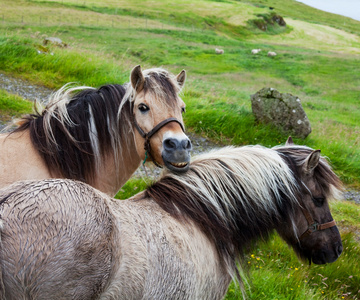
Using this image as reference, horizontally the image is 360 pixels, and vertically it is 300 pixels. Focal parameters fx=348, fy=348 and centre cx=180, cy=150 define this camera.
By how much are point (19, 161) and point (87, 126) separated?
801 mm

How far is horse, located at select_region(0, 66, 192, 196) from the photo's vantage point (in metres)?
3.50

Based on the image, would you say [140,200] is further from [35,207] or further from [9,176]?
[9,176]

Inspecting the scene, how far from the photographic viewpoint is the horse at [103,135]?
3.50 m

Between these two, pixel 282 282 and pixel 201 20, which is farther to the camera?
pixel 201 20

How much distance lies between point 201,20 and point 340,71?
33.4 metres

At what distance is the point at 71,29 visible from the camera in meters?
34.0

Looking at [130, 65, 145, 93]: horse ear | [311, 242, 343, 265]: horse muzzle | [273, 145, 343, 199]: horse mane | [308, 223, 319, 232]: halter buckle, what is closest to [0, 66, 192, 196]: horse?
[130, 65, 145, 93]: horse ear

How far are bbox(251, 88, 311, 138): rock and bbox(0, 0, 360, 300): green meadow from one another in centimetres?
24

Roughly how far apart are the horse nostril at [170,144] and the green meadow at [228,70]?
4.10 feet

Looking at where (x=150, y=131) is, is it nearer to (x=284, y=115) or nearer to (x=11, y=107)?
(x=11, y=107)

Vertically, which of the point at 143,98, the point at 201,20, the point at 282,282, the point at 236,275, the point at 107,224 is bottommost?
the point at 282,282

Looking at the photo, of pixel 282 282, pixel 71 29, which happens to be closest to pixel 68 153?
pixel 282 282

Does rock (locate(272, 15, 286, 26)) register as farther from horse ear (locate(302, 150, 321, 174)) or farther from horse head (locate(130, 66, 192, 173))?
horse ear (locate(302, 150, 321, 174))

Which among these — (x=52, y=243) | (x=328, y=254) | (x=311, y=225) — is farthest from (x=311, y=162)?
(x=52, y=243)
